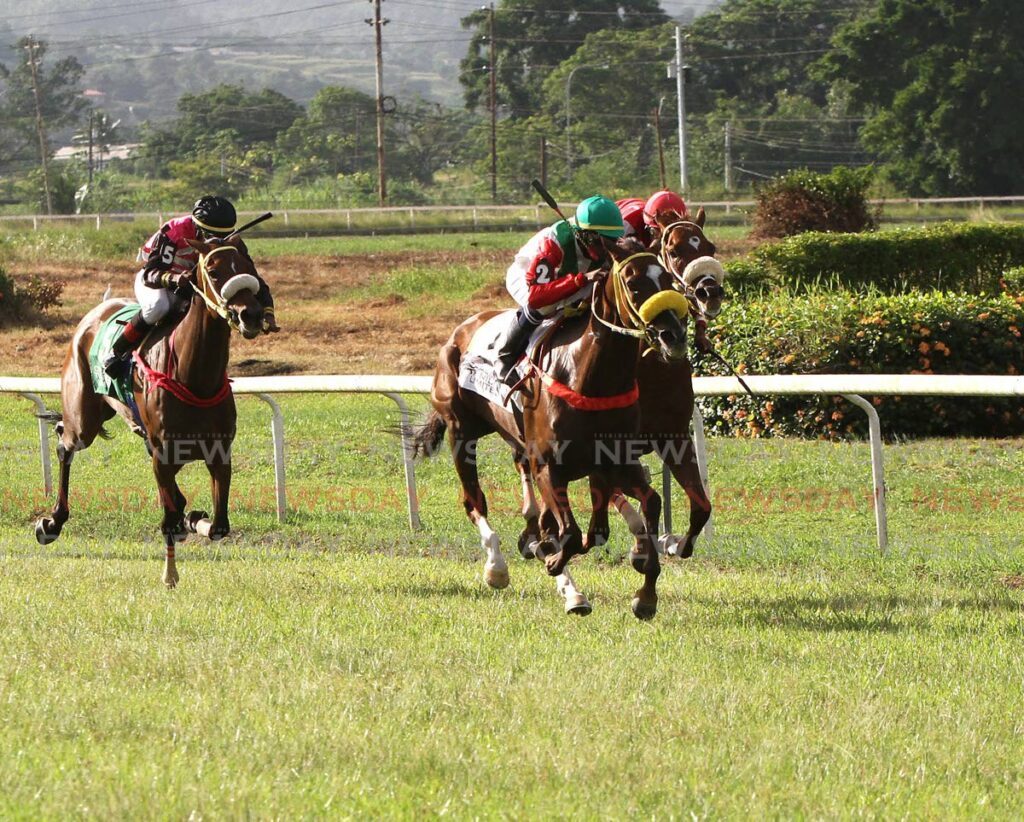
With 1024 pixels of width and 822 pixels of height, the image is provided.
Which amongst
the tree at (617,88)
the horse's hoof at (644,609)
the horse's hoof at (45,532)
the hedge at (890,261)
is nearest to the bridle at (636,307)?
the horse's hoof at (644,609)

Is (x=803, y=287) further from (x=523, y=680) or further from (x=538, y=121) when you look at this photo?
(x=538, y=121)

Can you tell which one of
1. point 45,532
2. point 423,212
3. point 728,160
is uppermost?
point 728,160

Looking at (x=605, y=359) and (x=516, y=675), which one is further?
(x=605, y=359)

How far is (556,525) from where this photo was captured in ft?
22.9

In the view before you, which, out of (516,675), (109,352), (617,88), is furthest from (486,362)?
(617,88)

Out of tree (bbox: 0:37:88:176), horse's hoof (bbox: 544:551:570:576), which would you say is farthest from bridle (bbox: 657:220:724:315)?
tree (bbox: 0:37:88:176)

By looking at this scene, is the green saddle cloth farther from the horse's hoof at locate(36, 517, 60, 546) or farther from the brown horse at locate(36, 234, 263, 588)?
the horse's hoof at locate(36, 517, 60, 546)

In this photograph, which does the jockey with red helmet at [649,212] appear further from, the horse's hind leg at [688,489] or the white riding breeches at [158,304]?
the white riding breeches at [158,304]

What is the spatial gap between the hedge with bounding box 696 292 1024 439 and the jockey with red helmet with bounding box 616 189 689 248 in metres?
4.40

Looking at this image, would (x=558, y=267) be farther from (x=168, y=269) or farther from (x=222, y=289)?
(x=168, y=269)

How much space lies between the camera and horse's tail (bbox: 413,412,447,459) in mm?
9008

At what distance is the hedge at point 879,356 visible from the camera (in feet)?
40.4

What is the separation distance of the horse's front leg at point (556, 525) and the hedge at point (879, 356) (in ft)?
17.9

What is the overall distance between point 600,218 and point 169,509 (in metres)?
2.92
